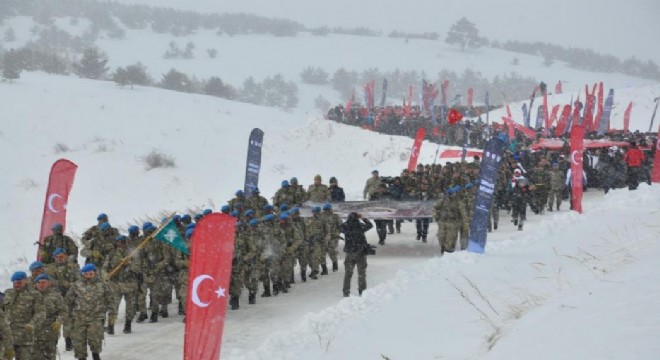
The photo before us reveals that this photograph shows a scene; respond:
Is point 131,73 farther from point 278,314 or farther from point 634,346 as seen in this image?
point 634,346

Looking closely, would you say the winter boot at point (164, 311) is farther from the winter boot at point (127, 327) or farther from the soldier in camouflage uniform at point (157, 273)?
the winter boot at point (127, 327)

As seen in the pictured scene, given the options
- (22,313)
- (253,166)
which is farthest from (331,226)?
(22,313)

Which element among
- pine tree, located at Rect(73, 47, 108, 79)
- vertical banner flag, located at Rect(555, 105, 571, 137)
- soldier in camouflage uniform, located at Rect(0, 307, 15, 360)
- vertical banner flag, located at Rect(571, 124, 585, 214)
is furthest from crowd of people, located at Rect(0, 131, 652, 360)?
pine tree, located at Rect(73, 47, 108, 79)

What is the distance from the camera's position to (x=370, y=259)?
63.0 ft

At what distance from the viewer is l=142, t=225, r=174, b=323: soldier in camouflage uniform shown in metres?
13.7

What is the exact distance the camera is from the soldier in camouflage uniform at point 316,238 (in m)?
17.1

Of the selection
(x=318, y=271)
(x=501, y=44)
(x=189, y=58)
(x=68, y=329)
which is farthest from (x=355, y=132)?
(x=501, y=44)

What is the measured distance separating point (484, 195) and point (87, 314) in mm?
9084

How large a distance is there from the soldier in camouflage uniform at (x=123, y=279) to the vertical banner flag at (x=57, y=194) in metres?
4.07

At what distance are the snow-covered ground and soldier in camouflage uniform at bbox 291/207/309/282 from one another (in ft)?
2.00

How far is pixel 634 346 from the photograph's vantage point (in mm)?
5539

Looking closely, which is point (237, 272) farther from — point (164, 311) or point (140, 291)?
point (140, 291)

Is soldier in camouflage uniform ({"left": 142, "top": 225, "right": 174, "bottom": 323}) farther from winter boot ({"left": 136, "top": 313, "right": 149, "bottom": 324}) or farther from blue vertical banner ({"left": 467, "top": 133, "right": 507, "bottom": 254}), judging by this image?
blue vertical banner ({"left": 467, "top": 133, "right": 507, "bottom": 254})

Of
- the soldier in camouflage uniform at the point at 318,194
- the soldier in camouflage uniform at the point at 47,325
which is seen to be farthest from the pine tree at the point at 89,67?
the soldier in camouflage uniform at the point at 47,325
